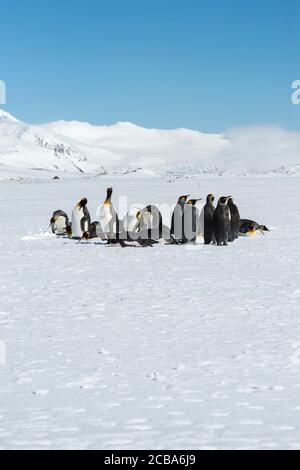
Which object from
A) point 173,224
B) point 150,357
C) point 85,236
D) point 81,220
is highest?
point 81,220

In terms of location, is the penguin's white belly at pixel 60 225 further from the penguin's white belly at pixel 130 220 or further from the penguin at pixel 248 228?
the penguin at pixel 248 228

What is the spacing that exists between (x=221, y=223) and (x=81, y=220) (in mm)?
2968

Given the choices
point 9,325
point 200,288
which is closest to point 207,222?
point 200,288

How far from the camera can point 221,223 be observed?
1229 centimetres

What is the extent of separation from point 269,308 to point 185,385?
8.16 feet

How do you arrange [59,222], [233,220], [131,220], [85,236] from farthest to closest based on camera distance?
[59,222]
[85,236]
[233,220]
[131,220]

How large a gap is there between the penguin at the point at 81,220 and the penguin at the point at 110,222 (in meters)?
0.91

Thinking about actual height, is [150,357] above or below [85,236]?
below

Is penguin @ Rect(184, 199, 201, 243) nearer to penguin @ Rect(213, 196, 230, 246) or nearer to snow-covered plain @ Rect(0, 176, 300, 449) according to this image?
penguin @ Rect(213, 196, 230, 246)

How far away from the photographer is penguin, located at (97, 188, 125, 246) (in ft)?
39.3

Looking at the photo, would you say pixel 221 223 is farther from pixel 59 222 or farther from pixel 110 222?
pixel 59 222

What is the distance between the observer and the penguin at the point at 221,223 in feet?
40.0

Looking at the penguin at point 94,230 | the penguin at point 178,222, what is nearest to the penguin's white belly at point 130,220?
the penguin at point 178,222

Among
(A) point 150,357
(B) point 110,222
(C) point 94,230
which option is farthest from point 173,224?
(A) point 150,357
